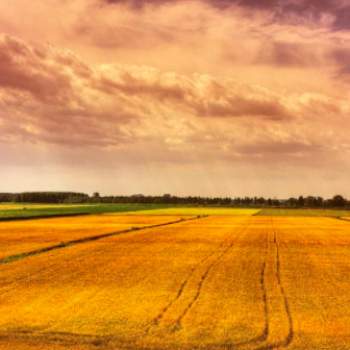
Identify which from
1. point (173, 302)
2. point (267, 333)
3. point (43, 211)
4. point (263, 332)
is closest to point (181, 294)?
point (173, 302)

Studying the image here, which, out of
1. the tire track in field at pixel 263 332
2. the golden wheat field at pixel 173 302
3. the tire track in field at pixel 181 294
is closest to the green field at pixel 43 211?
the tire track in field at pixel 181 294

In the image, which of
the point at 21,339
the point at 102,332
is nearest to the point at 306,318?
the point at 102,332

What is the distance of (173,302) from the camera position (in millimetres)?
16656

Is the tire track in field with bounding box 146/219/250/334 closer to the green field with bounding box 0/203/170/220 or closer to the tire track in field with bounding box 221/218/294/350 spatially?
the tire track in field with bounding box 221/218/294/350

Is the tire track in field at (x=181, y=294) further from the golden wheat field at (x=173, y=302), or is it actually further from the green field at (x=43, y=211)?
the green field at (x=43, y=211)

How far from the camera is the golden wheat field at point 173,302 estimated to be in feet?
41.3

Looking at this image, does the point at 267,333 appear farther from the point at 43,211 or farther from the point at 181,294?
the point at 43,211

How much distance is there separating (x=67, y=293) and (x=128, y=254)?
12.6 meters

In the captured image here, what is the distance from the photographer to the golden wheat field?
12578 millimetres

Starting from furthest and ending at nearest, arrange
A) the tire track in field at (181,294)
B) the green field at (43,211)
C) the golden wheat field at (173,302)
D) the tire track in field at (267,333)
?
the green field at (43,211) < the tire track in field at (181,294) < the golden wheat field at (173,302) < the tire track in field at (267,333)

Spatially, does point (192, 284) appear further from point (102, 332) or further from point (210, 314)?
point (102, 332)

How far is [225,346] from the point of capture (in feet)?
39.7

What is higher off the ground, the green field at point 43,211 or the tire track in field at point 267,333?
the green field at point 43,211

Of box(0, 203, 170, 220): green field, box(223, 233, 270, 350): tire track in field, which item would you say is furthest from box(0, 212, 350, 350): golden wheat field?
box(0, 203, 170, 220): green field
